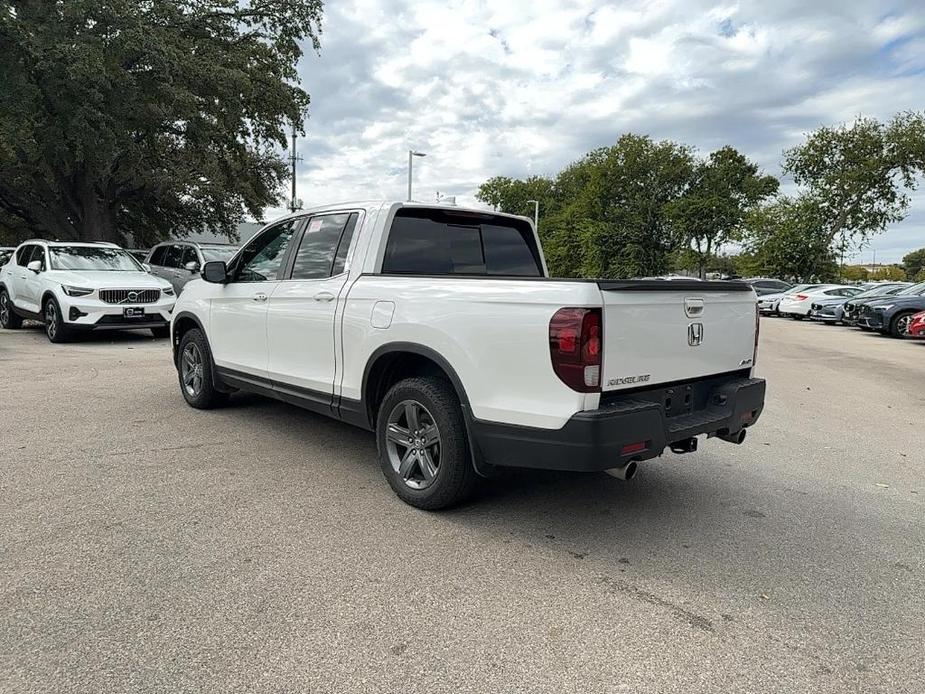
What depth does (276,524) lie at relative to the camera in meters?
3.68

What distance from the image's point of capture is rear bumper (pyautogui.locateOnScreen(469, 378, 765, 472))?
3113mm

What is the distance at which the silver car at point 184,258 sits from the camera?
14.0 m

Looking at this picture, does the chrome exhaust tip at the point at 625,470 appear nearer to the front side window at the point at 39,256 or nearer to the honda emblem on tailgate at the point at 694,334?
the honda emblem on tailgate at the point at 694,334

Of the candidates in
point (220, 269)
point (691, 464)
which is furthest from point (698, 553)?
point (220, 269)

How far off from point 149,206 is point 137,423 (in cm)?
2816

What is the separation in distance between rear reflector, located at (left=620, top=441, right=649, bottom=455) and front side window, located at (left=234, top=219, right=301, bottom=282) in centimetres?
319

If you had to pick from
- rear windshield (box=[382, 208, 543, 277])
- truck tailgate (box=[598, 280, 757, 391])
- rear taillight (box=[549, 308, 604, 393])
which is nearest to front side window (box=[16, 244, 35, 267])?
rear windshield (box=[382, 208, 543, 277])

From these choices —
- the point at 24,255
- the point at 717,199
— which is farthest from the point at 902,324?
the point at 717,199

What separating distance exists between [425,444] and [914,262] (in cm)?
14204

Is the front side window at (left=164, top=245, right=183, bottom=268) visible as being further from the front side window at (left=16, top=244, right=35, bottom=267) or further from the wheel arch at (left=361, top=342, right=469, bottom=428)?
the wheel arch at (left=361, top=342, right=469, bottom=428)

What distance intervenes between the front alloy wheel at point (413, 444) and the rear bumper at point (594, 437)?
0.42 m

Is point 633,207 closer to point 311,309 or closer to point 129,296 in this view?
point 129,296

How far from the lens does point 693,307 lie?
3.67 m

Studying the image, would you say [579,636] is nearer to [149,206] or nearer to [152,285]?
[152,285]
